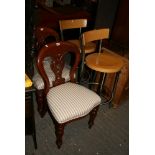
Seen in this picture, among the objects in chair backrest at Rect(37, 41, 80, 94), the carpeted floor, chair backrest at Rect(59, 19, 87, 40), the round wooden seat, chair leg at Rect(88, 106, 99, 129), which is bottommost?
the carpeted floor

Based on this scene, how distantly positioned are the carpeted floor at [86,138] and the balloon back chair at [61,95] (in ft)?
0.45

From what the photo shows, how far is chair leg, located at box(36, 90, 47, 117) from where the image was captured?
200 centimetres

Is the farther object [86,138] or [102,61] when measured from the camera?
[102,61]

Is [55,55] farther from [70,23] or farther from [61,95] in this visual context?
[70,23]

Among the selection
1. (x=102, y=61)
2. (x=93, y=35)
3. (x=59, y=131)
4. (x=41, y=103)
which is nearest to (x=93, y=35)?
(x=93, y=35)

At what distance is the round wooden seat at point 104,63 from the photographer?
207cm

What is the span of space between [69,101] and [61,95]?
99 mm

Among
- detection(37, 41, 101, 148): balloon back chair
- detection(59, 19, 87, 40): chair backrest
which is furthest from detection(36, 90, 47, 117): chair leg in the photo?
detection(59, 19, 87, 40): chair backrest

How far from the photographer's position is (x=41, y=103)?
2.09 meters

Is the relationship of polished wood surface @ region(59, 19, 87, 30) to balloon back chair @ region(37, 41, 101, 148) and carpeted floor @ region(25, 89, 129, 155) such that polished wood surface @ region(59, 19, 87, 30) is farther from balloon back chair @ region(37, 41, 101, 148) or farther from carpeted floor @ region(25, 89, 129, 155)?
carpeted floor @ region(25, 89, 129, 155)

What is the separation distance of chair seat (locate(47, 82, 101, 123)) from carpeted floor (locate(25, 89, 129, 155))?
1.20ft

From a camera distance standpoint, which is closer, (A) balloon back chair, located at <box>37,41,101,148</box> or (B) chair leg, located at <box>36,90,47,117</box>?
(A) balloon back chair, located at <box>37,41,101,148</box>

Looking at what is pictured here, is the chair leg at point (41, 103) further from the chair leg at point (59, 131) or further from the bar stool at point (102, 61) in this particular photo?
the bar stool at point (102, 61)
